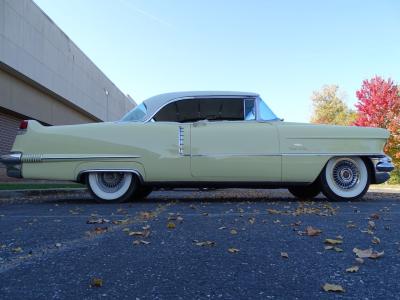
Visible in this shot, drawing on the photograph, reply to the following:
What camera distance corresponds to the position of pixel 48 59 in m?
18.4

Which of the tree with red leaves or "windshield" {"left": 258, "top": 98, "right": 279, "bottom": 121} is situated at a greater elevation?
the tree with red leaves

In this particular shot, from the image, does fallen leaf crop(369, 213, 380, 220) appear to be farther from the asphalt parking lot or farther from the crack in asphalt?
the crack in asphalt

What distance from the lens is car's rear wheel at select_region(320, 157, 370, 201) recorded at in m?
5.88

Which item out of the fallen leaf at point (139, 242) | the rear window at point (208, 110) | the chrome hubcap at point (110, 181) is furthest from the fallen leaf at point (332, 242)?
the chrome hubcap at point (110, 181)

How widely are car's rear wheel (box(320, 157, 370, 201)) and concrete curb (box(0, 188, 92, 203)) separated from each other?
13.7ft

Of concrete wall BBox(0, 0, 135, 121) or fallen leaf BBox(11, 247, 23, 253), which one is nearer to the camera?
fallen leaf BBox(11, 247, 23, 253)

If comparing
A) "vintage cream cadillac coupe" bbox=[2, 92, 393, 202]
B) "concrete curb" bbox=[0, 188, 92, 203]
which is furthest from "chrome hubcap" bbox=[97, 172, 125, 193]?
"concrete curb" bbox=[0, 188, 92, 203]

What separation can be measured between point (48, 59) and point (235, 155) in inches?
595

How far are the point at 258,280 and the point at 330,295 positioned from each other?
0.36 metres

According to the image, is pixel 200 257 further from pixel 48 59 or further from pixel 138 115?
pixel 48 59

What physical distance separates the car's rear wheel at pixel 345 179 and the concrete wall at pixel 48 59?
40.0ft

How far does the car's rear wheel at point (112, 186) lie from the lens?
228 inches

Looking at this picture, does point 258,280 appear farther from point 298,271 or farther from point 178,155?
point 178,155

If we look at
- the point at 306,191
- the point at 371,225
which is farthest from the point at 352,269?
the point at 306,191
